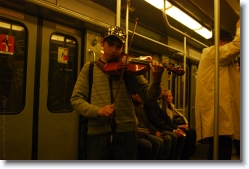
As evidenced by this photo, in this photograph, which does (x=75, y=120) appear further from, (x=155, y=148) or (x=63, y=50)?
(x=155, y=148)

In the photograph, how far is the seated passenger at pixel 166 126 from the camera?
163 inches

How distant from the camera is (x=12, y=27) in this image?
8.77 feet

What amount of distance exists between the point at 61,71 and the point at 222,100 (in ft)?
6.41

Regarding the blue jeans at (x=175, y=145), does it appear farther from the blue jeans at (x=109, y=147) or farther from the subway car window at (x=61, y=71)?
the blue jeans at (x=109, y=147)

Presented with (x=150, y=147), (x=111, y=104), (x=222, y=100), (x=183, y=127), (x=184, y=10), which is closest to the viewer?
(x=111, y=104)

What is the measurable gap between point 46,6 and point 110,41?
1.00 meters

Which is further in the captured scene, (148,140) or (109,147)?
(148,140)

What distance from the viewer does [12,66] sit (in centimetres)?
267

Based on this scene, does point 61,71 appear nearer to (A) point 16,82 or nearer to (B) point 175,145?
(A) point 16,82

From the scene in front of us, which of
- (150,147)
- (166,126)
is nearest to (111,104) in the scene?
(150,147)

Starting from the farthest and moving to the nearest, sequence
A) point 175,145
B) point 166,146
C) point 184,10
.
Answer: point 175,145, point 166,146, point 184,10

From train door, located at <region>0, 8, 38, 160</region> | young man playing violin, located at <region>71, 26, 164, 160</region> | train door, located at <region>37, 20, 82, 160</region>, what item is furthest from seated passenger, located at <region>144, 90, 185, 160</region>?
young man playing violin, located at <region>71, 26, 164, 160</region>

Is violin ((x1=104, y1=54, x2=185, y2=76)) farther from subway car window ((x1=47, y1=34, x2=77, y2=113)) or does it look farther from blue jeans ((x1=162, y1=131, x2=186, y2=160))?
blue jeans ((x1=162, y1=131, x2=186, y2=160))

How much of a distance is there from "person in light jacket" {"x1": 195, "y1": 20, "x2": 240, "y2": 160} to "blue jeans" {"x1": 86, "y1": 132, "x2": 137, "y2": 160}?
2.76 ft
